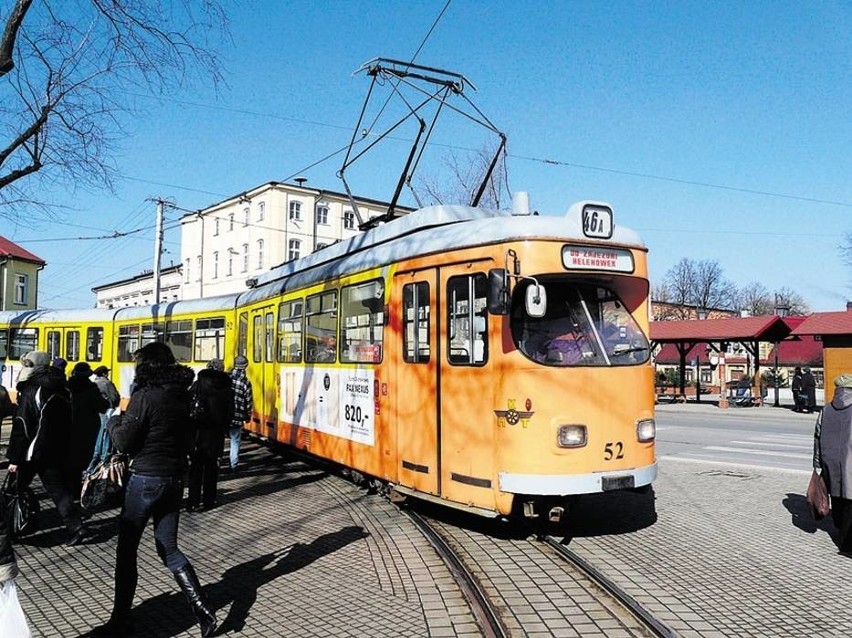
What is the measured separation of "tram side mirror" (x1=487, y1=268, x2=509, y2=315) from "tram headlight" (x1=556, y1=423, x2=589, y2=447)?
120 cm

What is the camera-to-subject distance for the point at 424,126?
12258mm

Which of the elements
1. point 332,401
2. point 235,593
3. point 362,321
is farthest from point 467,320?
point 332,401

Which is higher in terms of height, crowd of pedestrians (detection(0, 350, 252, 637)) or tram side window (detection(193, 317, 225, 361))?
tram side window (detection(193, 317, 225, 361))

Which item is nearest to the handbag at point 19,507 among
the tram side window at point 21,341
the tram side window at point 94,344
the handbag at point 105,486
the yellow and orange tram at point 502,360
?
the handbag at point 105,486

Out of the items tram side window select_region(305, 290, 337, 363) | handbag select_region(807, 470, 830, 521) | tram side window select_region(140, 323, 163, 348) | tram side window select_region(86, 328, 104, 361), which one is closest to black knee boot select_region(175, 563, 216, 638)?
tram side window select_region(305, 290, 337, 363)

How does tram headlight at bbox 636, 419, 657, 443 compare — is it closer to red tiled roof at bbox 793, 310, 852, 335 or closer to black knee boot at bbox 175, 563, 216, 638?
black knee boot at bbox 175, 563, 216, 638

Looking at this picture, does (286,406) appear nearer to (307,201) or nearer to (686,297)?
(307,201)

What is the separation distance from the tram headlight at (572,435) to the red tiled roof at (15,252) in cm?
5833

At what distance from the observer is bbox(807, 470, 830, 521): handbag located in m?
7.13

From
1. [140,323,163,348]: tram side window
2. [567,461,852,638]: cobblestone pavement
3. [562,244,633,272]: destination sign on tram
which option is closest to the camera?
[567,461,852,638]: cobblestone pavement

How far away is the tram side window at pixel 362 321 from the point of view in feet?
28.4

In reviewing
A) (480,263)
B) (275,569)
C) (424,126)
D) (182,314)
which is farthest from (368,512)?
(182,314)

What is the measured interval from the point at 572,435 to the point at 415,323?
213cm

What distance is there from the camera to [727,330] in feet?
99.1
